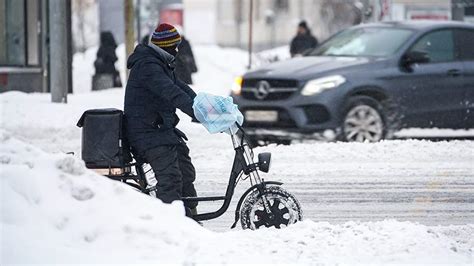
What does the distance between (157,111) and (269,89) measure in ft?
23.7

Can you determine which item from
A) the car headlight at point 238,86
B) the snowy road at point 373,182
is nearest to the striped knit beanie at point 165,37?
the snowy road at point 373,182

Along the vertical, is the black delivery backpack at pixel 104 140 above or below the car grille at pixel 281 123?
above

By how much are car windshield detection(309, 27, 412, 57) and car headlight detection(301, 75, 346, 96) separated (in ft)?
3.23

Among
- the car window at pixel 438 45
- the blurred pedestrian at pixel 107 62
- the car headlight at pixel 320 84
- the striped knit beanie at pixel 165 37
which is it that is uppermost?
the striped knit beanie at pixel 165 37

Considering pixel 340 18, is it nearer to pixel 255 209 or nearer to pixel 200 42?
pixel 200 42

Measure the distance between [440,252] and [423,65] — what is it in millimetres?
9070

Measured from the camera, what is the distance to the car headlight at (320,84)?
15547mm

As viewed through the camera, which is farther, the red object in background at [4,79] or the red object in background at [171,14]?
the red object in background at [171,14]

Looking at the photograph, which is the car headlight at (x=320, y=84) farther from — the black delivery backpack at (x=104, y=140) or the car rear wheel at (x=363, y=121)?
the black delivery backpack at (x=104, y=140)

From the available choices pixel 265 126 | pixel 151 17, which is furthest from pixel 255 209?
pixel 151 17

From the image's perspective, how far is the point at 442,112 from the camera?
16375 millimetres

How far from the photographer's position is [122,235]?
6969 millimetres

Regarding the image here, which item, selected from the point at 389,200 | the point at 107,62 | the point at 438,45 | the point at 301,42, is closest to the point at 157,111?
the point at 389,200

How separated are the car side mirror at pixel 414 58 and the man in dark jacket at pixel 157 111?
25.7 feet
